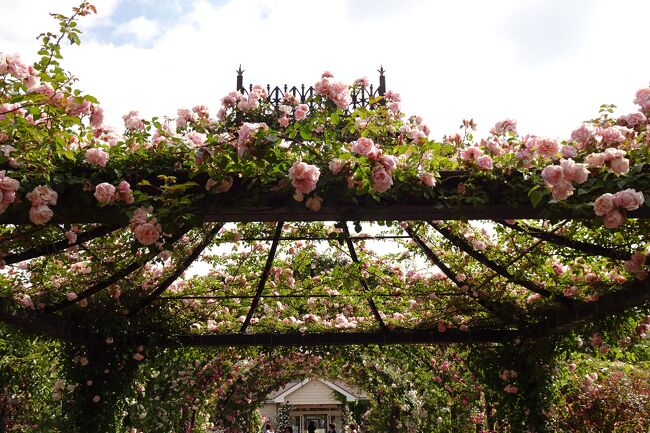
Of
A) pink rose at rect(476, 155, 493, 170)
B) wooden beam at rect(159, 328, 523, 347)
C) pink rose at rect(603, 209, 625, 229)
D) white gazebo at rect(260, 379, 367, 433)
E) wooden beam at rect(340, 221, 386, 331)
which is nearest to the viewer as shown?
pink rose at rect(603, 209, 625, 229)

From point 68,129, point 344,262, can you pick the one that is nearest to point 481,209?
point 68,129

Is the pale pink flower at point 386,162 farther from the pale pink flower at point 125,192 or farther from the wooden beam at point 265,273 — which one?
the wooden beam at point 265,273

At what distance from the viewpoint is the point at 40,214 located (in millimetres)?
2346

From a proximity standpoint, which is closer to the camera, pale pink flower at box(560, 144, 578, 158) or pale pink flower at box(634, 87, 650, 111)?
pale pink flower at box(560, 144, 578, 158)

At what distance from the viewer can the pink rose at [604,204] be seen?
230 cm

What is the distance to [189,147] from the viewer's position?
2.56 meters

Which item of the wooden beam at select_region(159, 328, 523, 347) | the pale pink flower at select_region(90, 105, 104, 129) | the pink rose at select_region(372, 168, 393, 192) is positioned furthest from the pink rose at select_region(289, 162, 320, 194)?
the wooden beam at select_region(159, 328, 523, 347)

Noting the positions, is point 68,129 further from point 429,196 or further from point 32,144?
point 429,196

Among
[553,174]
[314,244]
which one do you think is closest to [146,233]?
[553,174]

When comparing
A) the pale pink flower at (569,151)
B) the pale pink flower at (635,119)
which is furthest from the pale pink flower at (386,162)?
the pale pink flower at (635,119)

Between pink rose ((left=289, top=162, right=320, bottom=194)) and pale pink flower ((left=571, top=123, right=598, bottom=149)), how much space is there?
1.15m

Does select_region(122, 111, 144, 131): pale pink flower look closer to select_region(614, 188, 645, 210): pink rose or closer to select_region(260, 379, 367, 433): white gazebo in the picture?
select_region(614, 188, 645, 210): pink rose

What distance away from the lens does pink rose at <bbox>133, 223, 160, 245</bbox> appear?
7.73ft

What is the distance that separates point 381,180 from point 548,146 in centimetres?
70
